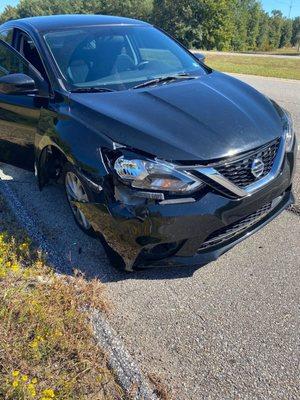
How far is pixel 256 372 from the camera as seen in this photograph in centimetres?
222

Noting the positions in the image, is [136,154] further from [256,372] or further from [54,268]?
[256,372]

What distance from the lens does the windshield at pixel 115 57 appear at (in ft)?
11.6

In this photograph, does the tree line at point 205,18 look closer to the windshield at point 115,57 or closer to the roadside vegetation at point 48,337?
the windshield at point 115,57

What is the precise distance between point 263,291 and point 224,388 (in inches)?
33.6

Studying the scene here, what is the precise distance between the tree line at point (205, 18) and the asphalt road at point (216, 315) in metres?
49.9

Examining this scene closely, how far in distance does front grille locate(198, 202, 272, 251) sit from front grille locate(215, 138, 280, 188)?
0.28 metres

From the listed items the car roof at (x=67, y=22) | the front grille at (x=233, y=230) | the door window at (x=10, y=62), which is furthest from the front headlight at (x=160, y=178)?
the car roof at (x=67, y=22)

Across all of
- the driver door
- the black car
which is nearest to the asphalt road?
the black car

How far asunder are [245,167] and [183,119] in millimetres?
536

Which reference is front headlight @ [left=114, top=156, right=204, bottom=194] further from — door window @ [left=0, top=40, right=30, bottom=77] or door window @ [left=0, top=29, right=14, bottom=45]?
door window @ [left=0, top=29, right=14, bottom=45]

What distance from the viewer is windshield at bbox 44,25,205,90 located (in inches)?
139

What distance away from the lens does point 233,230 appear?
9.38 ft

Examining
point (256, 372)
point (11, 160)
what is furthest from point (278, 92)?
point (256, 372)

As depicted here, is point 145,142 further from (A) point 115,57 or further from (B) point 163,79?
(A) point 115,57
